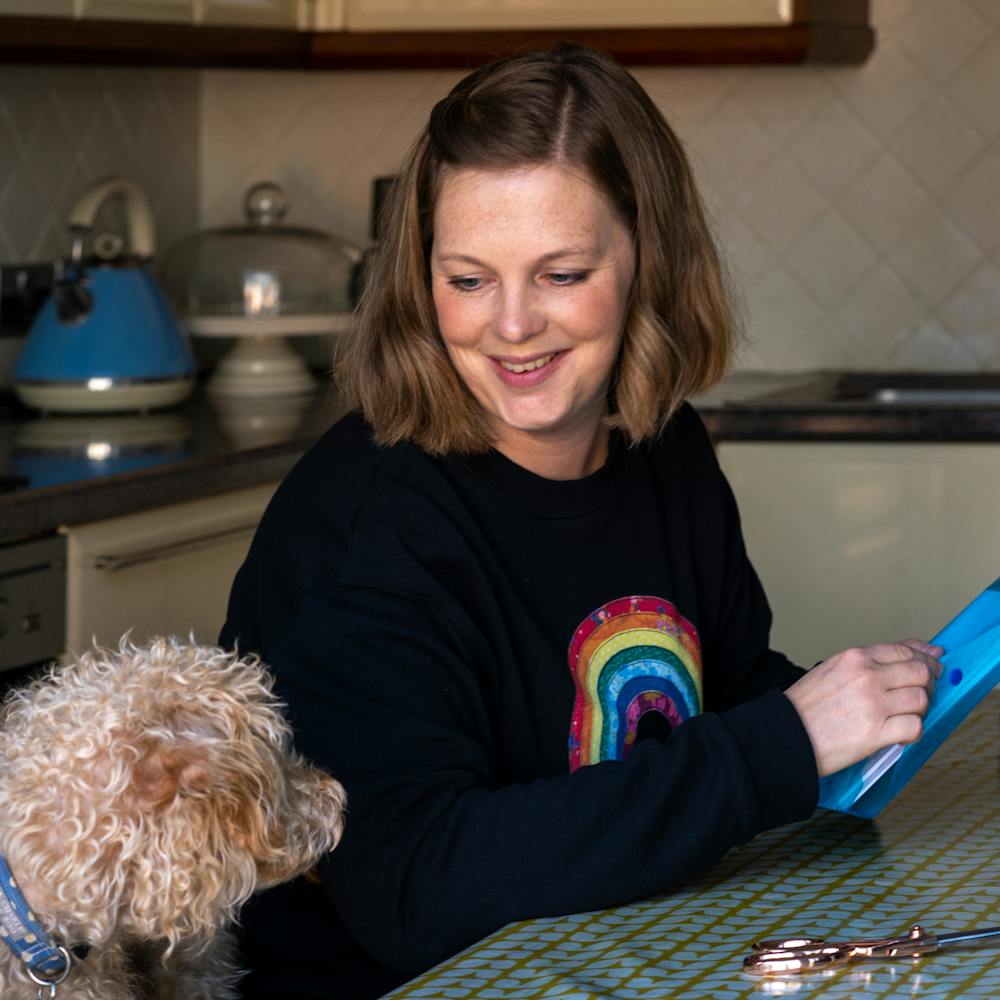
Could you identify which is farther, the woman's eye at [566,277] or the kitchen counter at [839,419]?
the kitchen counter at [839,419]

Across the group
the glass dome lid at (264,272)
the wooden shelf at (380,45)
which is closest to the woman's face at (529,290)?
the wooden shelf at (380,45)

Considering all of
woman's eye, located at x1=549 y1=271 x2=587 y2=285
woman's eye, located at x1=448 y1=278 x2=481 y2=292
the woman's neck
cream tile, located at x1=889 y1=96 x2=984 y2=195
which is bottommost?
the woman's neck

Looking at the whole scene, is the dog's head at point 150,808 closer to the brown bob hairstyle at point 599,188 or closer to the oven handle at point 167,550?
the brown bob hairstyle at point 599,188

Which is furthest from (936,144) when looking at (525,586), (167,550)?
(525,586)

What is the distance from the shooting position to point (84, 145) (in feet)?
10.7

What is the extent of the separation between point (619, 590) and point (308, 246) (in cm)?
196

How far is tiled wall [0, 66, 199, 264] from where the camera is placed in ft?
10.0

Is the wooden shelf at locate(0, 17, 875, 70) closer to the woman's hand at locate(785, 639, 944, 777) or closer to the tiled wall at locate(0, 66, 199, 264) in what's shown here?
the tiled wall at locate(0, 66, 199, 264)

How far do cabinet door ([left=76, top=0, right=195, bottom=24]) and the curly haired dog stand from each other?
5.79ft

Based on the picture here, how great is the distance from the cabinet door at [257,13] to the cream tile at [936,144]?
117 cm

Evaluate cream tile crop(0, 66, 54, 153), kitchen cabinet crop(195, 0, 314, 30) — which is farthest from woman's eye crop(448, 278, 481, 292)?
cream tile crop(0, 66, 54, 153)

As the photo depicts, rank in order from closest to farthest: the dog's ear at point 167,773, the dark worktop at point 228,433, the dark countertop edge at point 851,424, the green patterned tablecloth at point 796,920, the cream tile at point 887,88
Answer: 1. the green patterned tablecloth at point 796,920
2. the dog's ear at point 167,773
3. the dark worktop at point 228,433
4. the dark countertop edge at point 851,424
5. the cream tile at point 887,88

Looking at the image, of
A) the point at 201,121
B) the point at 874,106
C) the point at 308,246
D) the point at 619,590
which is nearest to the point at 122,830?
the point at 619,590

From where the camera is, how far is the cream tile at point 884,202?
3.27 m
